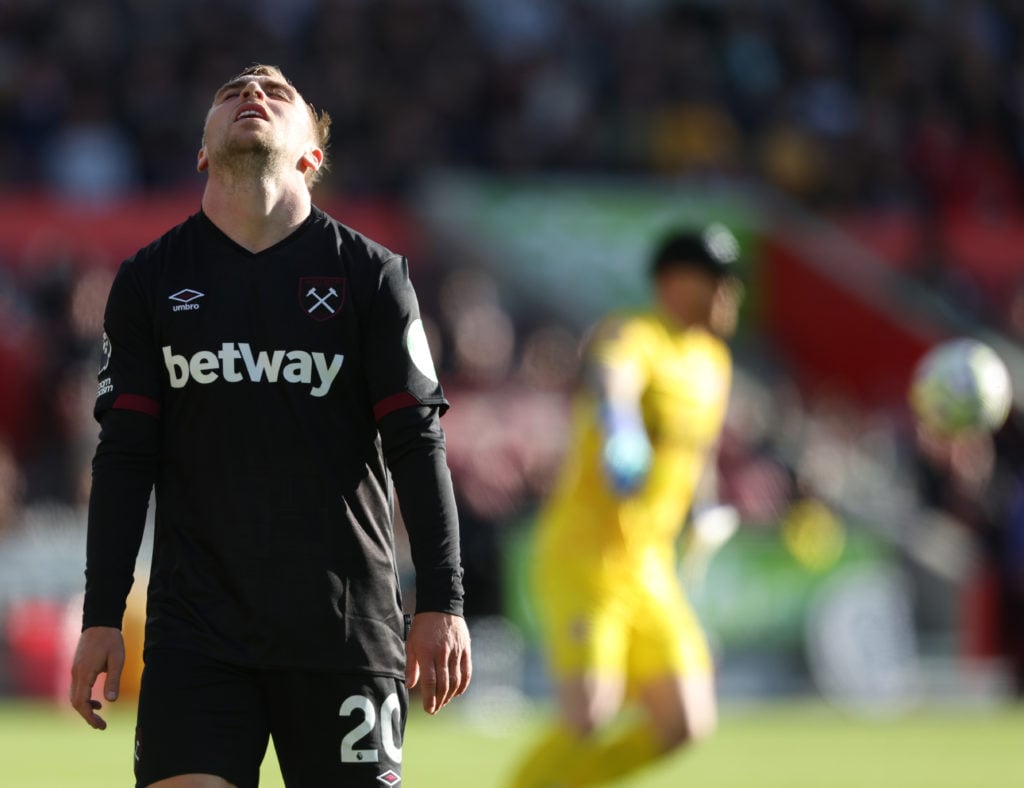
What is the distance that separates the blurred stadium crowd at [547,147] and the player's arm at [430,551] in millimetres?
11895

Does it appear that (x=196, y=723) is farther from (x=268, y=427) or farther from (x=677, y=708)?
(x=677, y=708)

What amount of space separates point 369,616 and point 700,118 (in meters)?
18.7

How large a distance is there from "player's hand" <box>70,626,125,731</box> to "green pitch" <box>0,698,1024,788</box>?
248 inches

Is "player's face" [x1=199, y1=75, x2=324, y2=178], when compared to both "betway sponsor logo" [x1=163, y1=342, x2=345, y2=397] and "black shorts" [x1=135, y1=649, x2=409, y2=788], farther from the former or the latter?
"black shorts" [x1=135, y1=649, x2=409, y2=788]

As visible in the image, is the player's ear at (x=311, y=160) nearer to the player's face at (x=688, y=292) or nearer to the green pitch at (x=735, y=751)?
the player's face at (x=688, y=292)

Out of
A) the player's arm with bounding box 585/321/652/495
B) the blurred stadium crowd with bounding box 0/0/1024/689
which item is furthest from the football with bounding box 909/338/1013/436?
the blurred stadium crowd with bounding box 0/0/1024/689

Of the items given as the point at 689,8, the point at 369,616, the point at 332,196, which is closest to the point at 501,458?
the point at 332,196

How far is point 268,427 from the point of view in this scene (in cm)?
479

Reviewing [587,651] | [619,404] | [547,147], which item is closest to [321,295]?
[619,404]

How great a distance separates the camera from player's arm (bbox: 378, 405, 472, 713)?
15.3ft

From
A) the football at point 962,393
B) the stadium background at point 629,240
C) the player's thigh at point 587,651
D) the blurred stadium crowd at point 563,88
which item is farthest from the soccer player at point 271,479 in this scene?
the blurred stadium crowd at point 563,88

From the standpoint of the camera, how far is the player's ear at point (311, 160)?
4.98m

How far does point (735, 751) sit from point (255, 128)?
929cm

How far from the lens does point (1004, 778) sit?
11555 mm
